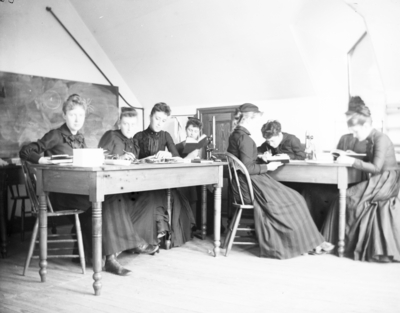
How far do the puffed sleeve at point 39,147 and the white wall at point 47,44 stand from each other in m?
2.09

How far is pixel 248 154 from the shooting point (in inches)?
136

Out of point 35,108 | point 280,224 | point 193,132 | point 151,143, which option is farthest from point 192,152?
point 35,108

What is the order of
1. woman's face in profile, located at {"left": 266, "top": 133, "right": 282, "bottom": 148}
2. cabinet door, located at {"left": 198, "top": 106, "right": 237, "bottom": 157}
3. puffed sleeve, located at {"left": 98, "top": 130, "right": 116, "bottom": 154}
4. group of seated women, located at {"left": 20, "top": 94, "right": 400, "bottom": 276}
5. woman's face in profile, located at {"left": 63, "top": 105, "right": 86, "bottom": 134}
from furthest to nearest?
cabinet door, located at {"left": 198, "top": 106, "right": 237, "bottom": 157} < woman's face in profile, located at {"left": 266, "top": 133, "right": 282, "bottom": 148} < puffed sleeve, located at {"left": 98, "top": 130, "right": 116, "bottom": 154} < woman's face in profile, located at {"left": 63, "top": 105, "right": 86, "bottom": 134} < group of seated women, located at {"left": 20, "top": 94, "right": 400, "bottom": 276}

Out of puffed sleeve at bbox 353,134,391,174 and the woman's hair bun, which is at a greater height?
the woman's hair bun

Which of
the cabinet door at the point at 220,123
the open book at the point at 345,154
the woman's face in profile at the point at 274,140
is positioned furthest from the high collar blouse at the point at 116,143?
the cabinet door at the point at 220,123

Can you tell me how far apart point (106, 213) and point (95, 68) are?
11.9ft

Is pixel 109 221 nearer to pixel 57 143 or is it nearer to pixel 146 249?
pixel 146 249

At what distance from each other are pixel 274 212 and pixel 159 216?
99cm

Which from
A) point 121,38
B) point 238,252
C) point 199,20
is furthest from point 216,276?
point 121,38

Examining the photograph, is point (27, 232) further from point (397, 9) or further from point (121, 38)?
point (397, 9)

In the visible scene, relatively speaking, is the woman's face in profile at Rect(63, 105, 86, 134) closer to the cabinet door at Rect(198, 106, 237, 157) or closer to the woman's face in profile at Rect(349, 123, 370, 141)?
the woman's face in profile at Rect(349, 123, 370, 141)

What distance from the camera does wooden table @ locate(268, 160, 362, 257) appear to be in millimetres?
3371

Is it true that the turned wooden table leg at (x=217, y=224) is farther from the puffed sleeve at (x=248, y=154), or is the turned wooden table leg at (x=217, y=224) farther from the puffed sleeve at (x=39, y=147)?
the puffed sleeve at (x=39, y=147)

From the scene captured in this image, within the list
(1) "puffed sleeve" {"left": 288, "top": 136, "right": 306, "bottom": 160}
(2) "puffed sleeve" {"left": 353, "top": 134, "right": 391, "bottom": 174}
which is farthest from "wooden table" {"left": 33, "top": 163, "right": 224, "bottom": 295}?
(1) "puffed sleeve" {"left": 288, "top": 136, "right": 306, "bottom": 160}
